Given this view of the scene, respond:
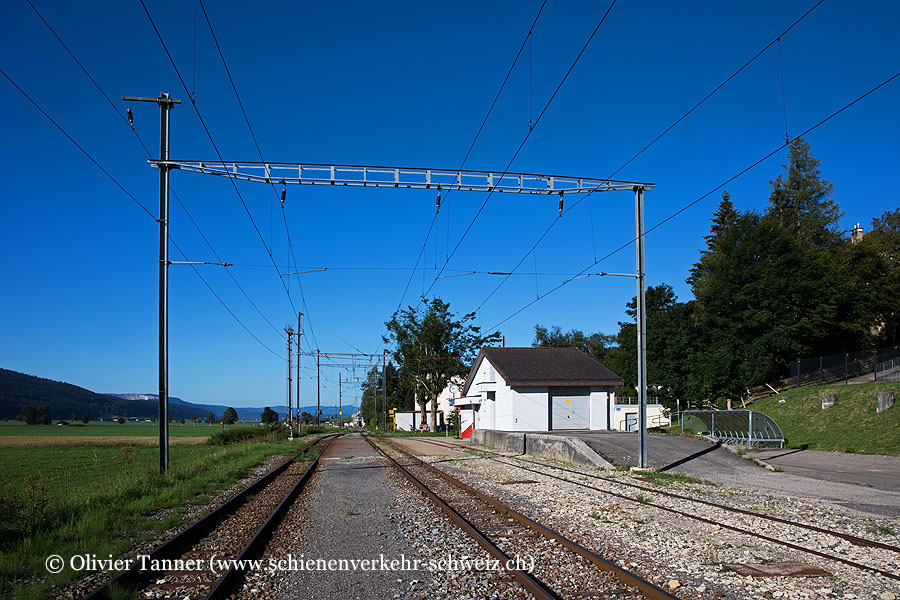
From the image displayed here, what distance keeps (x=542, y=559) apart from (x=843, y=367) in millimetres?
42560

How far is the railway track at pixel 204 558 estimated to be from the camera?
685 centimetres

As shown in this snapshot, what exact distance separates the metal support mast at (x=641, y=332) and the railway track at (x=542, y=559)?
8.06m

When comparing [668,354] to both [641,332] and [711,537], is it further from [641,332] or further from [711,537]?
[711,537]

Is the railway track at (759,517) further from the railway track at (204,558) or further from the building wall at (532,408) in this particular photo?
the building wall at (532,408)

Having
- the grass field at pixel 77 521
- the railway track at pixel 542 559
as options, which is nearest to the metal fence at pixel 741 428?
the railway track at pixel 542 559

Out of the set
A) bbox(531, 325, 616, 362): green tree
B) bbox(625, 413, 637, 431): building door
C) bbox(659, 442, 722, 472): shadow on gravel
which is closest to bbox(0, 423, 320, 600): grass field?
bbox(659, 442, 722, 472): shadow on gravel

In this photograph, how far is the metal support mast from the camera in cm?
1908

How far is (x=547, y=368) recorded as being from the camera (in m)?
42.2

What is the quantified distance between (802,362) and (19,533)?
46.7 m

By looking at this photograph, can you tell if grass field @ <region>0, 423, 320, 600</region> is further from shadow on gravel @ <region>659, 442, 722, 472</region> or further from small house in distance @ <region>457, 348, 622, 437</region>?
small house in distance @ <region>457, 348, 622, 437</region>

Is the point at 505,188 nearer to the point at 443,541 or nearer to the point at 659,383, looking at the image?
the point at 443,541

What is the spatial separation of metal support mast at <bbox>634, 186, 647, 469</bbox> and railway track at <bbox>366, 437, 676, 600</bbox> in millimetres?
8063

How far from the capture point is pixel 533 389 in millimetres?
40375

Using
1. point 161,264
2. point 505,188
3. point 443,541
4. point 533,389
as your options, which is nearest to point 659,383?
point 533,389
